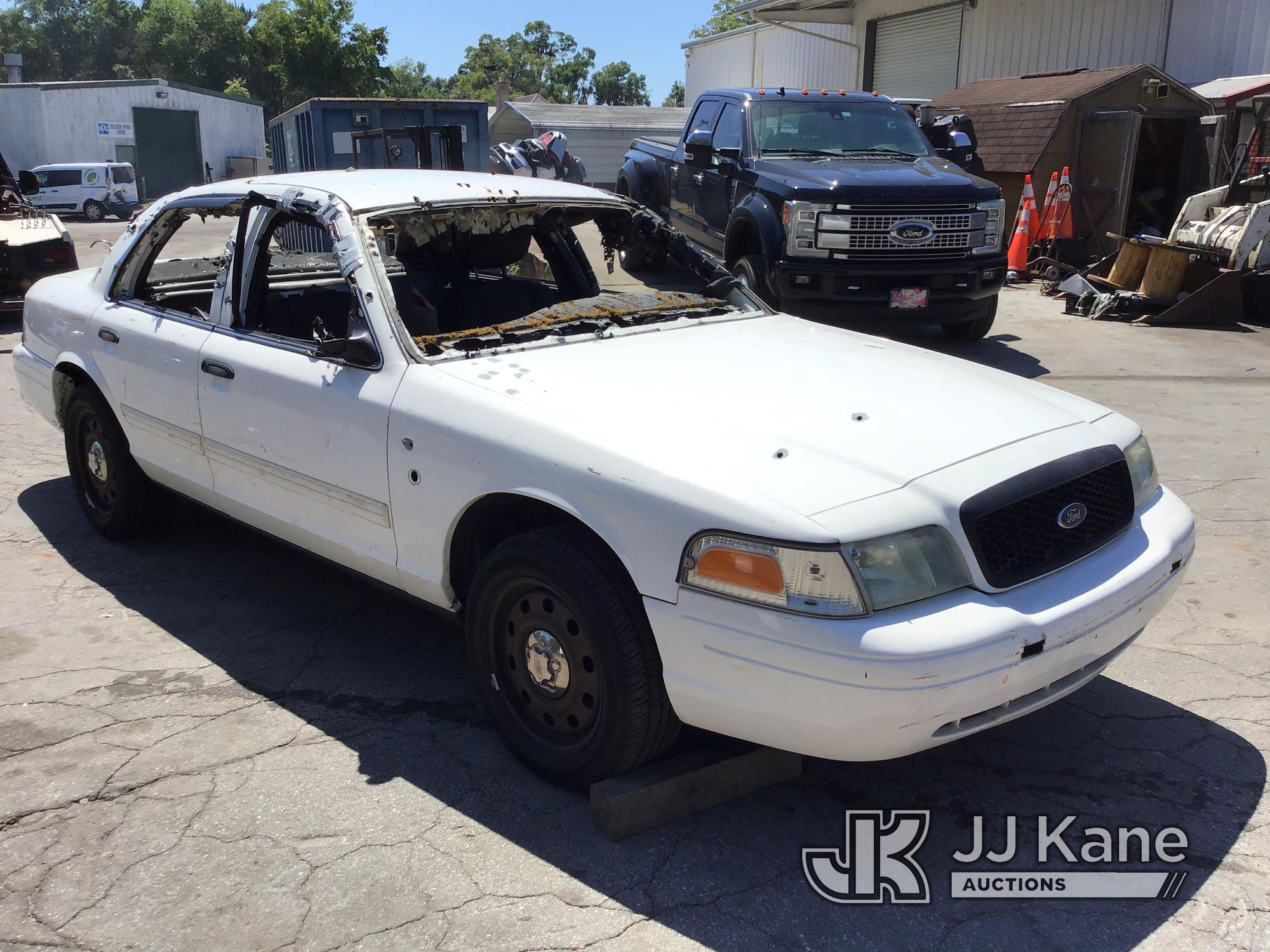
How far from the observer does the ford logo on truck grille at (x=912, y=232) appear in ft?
27.7

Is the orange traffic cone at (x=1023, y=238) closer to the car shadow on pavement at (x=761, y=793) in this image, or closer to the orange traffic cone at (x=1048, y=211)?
the orange traffic cone at (x=1048, y=211)

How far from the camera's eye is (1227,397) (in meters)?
8.05

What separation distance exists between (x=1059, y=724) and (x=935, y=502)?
129 centimetres

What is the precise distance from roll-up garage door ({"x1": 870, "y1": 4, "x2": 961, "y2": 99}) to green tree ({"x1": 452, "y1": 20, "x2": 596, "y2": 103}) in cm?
8588

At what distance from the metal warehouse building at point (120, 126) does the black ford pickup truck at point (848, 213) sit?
41808mm

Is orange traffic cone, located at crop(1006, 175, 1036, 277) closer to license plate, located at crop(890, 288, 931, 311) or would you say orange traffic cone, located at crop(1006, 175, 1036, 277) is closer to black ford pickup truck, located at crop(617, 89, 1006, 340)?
black ford pickup truck, located at crop(617, 89, 1006, 340)

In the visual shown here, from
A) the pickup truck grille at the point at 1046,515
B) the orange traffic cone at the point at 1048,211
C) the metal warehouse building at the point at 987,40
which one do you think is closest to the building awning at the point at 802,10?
the metal warehouse building at the point at 987,40

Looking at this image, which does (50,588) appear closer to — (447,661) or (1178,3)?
(447,661)

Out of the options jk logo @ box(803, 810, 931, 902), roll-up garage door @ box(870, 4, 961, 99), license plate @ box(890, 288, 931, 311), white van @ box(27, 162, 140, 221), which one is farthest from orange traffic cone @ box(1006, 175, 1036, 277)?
white van @ box(27, 162, 140, 221)

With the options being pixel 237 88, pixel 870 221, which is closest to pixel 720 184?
pixel 870 221

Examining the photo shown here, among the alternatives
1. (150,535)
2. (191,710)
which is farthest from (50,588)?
(191,710)

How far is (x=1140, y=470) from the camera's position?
335cm

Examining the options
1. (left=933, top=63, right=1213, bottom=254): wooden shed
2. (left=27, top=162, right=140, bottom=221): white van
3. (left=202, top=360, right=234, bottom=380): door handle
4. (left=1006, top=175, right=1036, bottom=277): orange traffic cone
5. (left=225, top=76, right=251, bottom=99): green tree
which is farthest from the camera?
(left=225, top=76, right=251, bottom=99): green tree

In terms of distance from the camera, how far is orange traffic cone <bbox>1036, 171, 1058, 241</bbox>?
14.5 m
